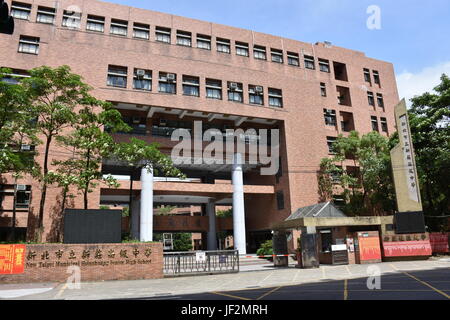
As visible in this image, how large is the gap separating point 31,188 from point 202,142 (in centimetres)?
1437

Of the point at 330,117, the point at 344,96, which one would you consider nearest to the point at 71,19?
the point at 330,117

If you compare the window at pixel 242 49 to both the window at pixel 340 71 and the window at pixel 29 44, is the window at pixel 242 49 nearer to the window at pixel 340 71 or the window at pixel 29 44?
the window at pixel 340 71

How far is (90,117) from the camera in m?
20.9

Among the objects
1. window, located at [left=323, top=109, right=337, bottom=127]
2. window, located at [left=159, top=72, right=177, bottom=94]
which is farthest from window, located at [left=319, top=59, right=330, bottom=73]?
window, located at [left=159, top=72, right=177, bottom=94]

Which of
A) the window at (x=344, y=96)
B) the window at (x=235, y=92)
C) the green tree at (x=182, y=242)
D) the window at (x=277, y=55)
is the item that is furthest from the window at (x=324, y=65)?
the green tree at (x=182, y=242)

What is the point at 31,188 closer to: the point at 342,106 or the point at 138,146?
the point at 138,146

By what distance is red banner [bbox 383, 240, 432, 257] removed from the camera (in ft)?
77.3

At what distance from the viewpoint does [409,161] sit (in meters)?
27.0

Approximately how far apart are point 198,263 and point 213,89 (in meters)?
18.4

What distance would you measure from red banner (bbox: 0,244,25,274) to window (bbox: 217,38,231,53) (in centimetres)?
2574

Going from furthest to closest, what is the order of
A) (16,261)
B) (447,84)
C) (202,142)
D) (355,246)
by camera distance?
(202,142) → (447,84) → (355,246) → (16,261)

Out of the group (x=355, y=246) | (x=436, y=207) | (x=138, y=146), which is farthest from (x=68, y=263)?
(x=436, y=207)

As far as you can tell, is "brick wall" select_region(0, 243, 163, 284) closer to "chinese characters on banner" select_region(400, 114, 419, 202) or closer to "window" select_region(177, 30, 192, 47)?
"chinese characters on banner" select_region(400, 114, 419, 202)
